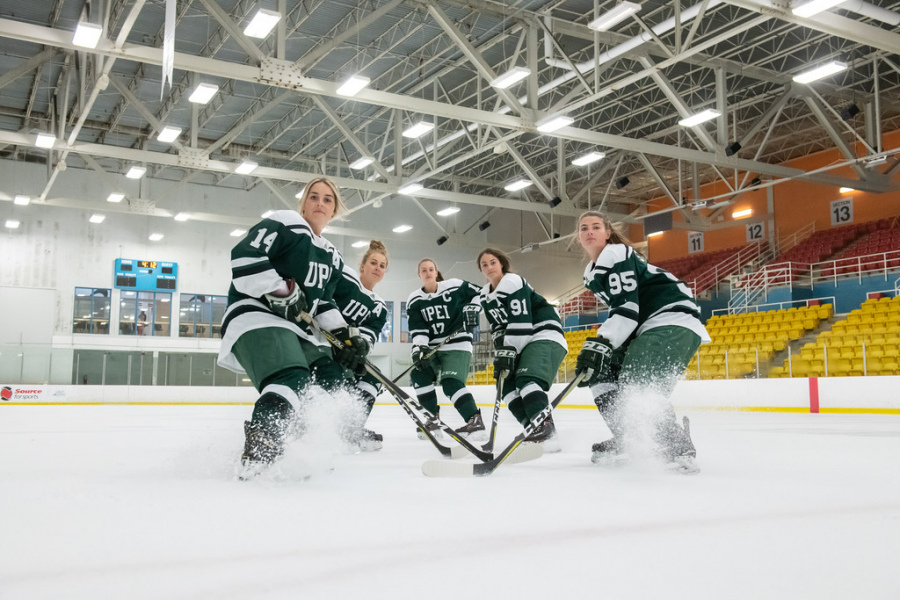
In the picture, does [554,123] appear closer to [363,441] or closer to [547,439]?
[547,439]

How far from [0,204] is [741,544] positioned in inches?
812

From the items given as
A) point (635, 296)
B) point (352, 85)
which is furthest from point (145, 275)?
point (635, 296)

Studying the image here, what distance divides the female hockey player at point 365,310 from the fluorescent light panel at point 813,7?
5449mm

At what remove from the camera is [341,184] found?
15.2 meters

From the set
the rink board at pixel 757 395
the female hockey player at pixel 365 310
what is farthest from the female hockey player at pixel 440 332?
the rink board at pixel 757 395

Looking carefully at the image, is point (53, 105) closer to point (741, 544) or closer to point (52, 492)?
point (52, 492)

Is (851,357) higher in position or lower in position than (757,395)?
higher

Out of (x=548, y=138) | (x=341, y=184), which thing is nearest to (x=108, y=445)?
(x=341, y=184)

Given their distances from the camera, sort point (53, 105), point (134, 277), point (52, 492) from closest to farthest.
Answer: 1. point (52, 492)
2. point (53, 105)
3. point (134, 277)

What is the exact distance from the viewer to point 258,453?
2.39 m

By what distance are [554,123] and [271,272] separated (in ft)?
29.2

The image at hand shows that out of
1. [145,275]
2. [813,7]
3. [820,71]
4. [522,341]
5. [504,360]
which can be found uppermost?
[820,71]

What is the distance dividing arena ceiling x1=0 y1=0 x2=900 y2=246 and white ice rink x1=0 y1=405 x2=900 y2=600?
6.76 metres

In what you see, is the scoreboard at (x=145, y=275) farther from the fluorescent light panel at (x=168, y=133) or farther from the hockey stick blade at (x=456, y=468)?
the hockey stick blade at (x=456, y=468)
